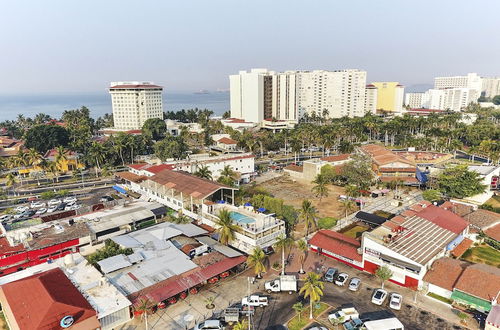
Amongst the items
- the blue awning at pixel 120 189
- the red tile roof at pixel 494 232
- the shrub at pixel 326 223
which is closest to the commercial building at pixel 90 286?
the blue awning at pixel 120 189

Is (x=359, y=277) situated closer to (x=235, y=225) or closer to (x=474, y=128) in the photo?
(x=235, y=225)

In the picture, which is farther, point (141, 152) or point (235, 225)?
point (141, 152)

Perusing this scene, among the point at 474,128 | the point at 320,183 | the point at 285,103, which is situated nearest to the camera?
the point at 320,183

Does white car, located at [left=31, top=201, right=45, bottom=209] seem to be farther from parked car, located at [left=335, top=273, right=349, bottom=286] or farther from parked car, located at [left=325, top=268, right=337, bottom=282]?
parked car, located at [left=335, top=273, right=349, bottom=286]

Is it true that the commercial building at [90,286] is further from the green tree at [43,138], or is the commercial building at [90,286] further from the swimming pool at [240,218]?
the green tree at [43,138]

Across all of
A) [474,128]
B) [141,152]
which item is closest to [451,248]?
[141,152]

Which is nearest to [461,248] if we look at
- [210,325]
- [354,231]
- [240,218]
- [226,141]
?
[354,231]
